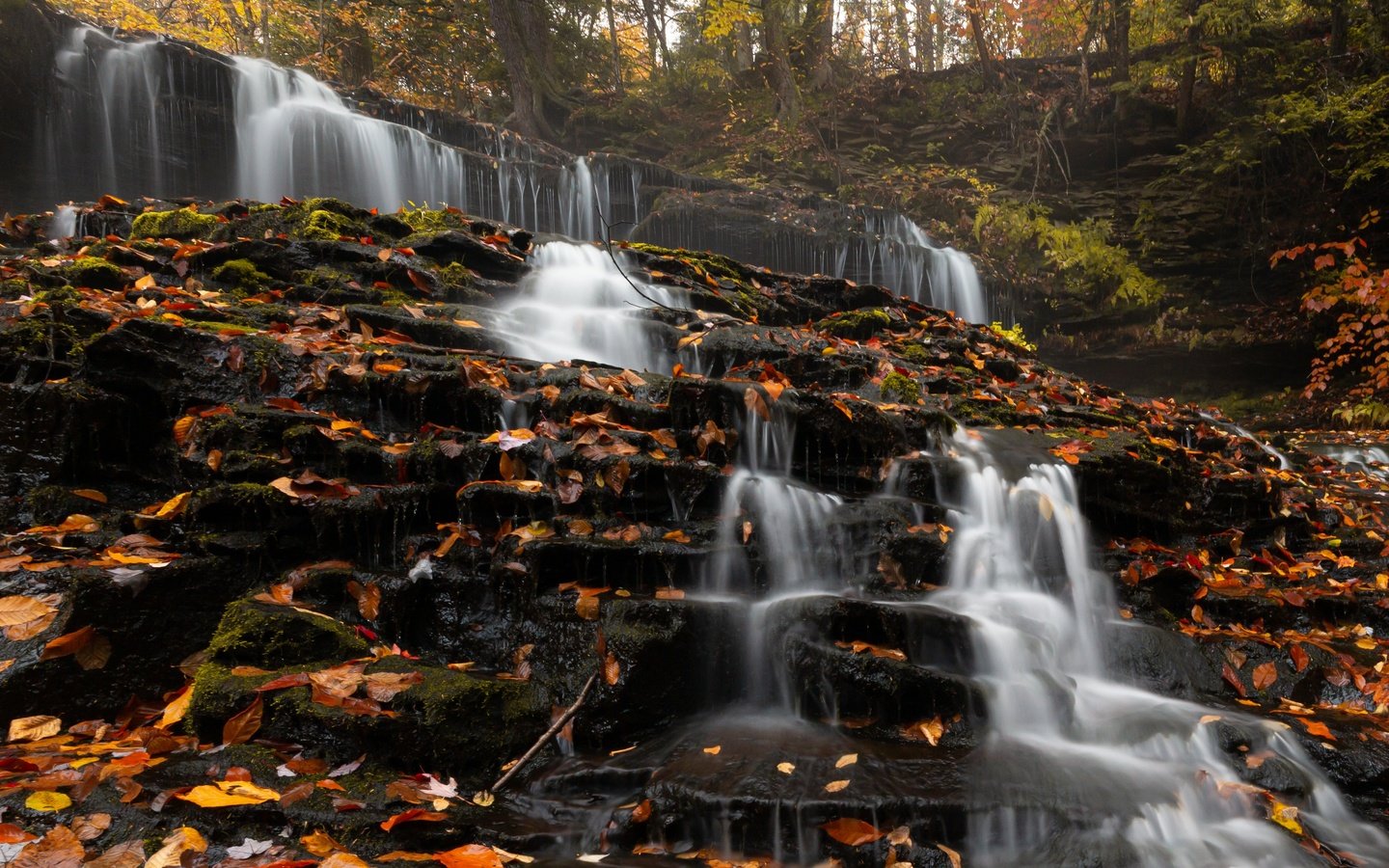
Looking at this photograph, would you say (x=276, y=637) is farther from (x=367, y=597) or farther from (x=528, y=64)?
(x=528, y=64)

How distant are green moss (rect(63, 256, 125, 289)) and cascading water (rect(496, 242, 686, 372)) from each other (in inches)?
115

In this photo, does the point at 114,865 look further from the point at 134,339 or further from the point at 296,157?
the point at 296,157

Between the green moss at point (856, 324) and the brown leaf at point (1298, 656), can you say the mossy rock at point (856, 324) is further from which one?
the brown leaf at point (1298, 656)

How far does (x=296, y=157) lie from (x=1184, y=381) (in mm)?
16911

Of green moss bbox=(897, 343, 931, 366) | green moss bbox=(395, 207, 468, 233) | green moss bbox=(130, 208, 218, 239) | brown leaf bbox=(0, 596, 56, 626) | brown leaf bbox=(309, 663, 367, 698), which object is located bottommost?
brown leaf bbox=(309, 663, 367, 698)

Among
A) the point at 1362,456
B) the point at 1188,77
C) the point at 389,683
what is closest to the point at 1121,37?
the point at 1188,77

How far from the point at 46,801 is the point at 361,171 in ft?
39.6

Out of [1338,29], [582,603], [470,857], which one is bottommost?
[470,857]

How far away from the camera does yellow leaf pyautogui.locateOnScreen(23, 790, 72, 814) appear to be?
6.57 feet

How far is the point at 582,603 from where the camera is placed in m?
3.46

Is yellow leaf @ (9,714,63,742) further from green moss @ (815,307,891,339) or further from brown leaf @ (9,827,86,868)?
green moss @ (815,307,891,339)

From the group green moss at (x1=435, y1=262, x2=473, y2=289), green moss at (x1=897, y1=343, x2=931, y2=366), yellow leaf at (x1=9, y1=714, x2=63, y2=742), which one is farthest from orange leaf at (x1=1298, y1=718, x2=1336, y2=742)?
green moss at (x1=435, y1=262, x2=473, y2=289)

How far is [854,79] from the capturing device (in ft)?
62.6

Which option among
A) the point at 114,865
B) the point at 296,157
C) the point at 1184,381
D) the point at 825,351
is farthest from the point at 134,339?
the point at 1184,381
